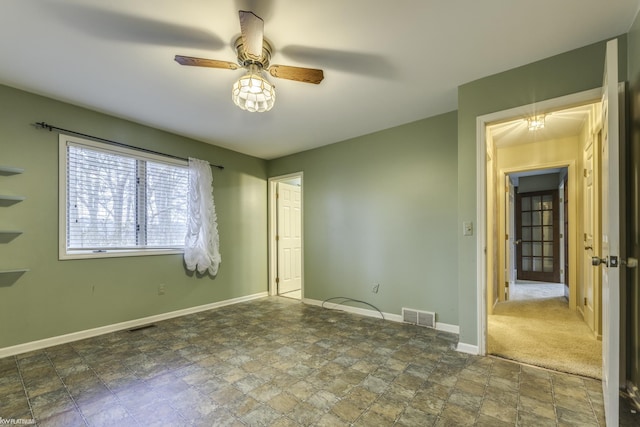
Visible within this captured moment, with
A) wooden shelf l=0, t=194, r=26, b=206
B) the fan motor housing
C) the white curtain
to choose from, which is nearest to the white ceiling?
the fan motor housing

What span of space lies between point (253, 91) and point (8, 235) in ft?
8.87

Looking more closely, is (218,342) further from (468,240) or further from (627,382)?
(627,382)

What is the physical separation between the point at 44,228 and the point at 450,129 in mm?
4444

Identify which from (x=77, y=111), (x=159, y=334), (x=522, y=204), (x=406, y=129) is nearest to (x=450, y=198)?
(x=406, y=129)

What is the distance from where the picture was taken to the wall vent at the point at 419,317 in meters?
3.26

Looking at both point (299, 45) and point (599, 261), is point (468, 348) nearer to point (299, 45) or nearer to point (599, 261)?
point (599, 261)

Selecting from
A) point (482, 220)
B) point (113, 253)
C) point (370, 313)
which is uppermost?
point (482, 220)

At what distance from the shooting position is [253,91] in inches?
81.1

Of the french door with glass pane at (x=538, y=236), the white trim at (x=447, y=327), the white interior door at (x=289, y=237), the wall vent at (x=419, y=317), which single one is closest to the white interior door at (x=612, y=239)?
the white trim at (x=447, y=327)

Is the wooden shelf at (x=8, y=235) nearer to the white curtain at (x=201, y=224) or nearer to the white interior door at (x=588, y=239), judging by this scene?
the white curtain at (x=201, y=224)

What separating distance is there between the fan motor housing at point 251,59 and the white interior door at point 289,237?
322cm

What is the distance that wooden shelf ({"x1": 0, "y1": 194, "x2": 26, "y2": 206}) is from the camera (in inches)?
100

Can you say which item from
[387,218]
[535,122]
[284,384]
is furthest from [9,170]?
[535,122]

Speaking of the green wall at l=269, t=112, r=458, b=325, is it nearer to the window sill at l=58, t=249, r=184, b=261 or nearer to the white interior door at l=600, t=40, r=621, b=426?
the white interior door at l=600, t=40, r=621, b=426
